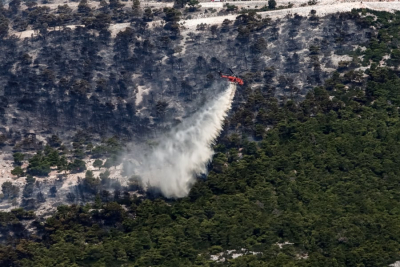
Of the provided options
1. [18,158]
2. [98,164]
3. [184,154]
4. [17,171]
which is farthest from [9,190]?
[184,154]

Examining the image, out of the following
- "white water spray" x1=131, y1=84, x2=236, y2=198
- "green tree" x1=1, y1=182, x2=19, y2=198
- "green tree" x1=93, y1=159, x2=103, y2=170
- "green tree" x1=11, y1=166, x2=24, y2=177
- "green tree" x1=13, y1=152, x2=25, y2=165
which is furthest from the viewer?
"green tree" x1=13, y1=152, x2=25, y2=165

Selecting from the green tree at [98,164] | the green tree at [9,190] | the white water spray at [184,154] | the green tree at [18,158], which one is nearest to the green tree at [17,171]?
the green tree at [9,190]

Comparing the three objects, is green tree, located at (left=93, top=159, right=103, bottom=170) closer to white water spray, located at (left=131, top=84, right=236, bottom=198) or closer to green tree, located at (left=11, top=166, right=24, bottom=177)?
white water spray, located at (left=131, top=84, right=236, bottom=198)

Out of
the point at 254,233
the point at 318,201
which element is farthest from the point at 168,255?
the point at 318,201

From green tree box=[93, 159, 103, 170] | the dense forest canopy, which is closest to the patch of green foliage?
the dense forest canopy

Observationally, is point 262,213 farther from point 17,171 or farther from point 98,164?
point 17,171
